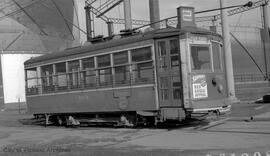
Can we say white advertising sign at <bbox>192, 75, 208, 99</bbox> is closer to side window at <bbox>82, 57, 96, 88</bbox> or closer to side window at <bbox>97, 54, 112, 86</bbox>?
side window at <bbox>97, 54, 112, 86</bbox>

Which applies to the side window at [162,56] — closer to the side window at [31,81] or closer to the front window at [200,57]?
the front window at [200,57]

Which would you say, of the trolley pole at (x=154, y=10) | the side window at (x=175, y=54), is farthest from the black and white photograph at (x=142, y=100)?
the trolley pole at (x=154, y=10)

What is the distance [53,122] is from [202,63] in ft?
28.8

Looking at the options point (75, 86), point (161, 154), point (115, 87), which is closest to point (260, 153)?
point (161, 154)

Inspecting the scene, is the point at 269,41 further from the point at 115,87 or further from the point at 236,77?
the point at 115,87

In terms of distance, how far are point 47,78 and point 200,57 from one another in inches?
307

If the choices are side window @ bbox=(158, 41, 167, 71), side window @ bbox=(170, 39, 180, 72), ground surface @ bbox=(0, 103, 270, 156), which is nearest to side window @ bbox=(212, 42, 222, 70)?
→ side window @ bbox=(170, 39, 180, 72)

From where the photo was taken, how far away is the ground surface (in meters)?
10.3

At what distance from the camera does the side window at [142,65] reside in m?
15.5

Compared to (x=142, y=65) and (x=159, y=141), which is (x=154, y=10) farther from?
(x=159, y=141)

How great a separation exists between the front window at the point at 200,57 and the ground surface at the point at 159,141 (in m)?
2.08

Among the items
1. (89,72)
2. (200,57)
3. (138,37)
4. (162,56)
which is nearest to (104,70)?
(89,72)

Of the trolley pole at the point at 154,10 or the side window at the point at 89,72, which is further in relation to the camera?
the trolley pole at the point at 154,10

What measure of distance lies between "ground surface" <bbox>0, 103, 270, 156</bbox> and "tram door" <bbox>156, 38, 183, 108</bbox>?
1.04 meters
